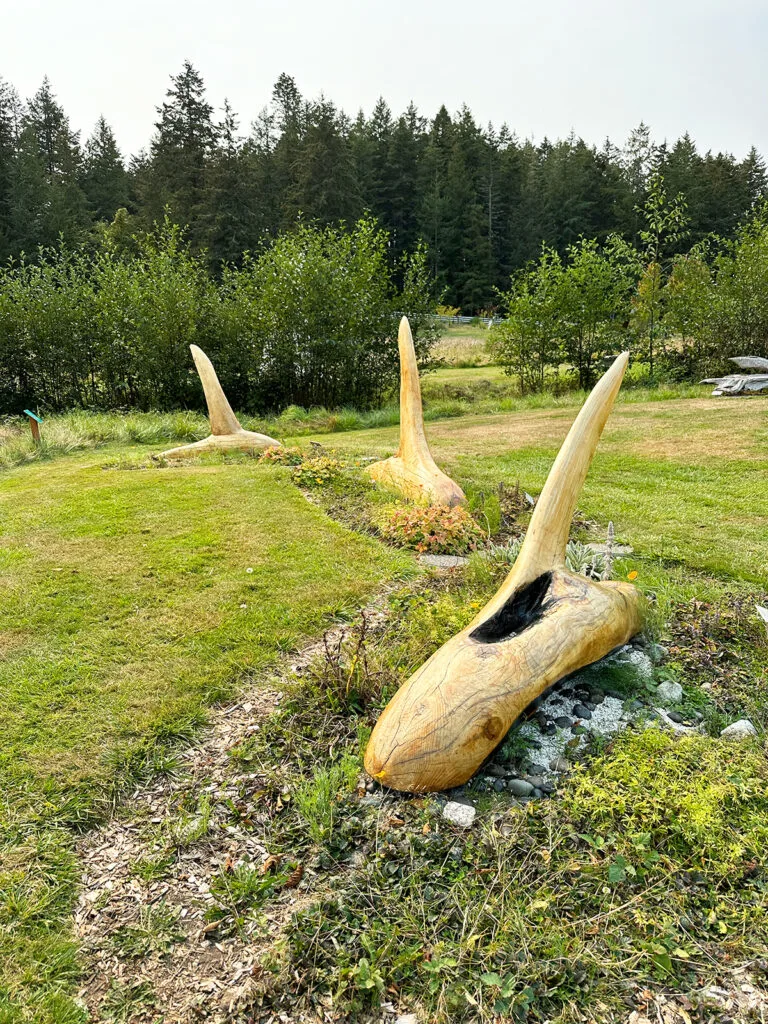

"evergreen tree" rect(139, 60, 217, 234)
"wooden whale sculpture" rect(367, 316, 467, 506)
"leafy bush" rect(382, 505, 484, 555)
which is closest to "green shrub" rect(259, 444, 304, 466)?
"wooden whale sculpture" rect(367, 316, 467, 506)

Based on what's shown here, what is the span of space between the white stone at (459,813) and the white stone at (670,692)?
3.99ft

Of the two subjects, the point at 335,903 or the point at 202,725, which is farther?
the point at 202,725

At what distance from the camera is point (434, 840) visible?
2055mm

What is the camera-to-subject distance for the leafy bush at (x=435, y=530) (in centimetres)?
482

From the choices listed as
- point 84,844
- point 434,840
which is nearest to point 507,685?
point 434,840

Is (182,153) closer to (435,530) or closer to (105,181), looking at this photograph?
(105,181)

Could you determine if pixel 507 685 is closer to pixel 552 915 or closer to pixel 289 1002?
pixel 552 915

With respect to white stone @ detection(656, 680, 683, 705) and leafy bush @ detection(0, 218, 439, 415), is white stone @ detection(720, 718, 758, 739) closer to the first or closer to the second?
white stone @ detection(656, 680, 683, 705)

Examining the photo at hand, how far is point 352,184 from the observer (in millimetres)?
31391

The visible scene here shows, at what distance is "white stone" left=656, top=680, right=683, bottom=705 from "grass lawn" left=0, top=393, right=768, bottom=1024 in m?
0.06

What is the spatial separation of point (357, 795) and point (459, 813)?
0.41 m

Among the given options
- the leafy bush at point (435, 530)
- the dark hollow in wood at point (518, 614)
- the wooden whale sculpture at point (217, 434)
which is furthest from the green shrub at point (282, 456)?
the dark hollow in wood at point (518, 614)

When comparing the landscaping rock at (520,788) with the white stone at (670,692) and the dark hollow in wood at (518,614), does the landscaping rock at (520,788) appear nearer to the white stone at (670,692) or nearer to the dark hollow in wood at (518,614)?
the dark hollow in wood at (518,614)

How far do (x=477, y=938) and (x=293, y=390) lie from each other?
12.3 m
